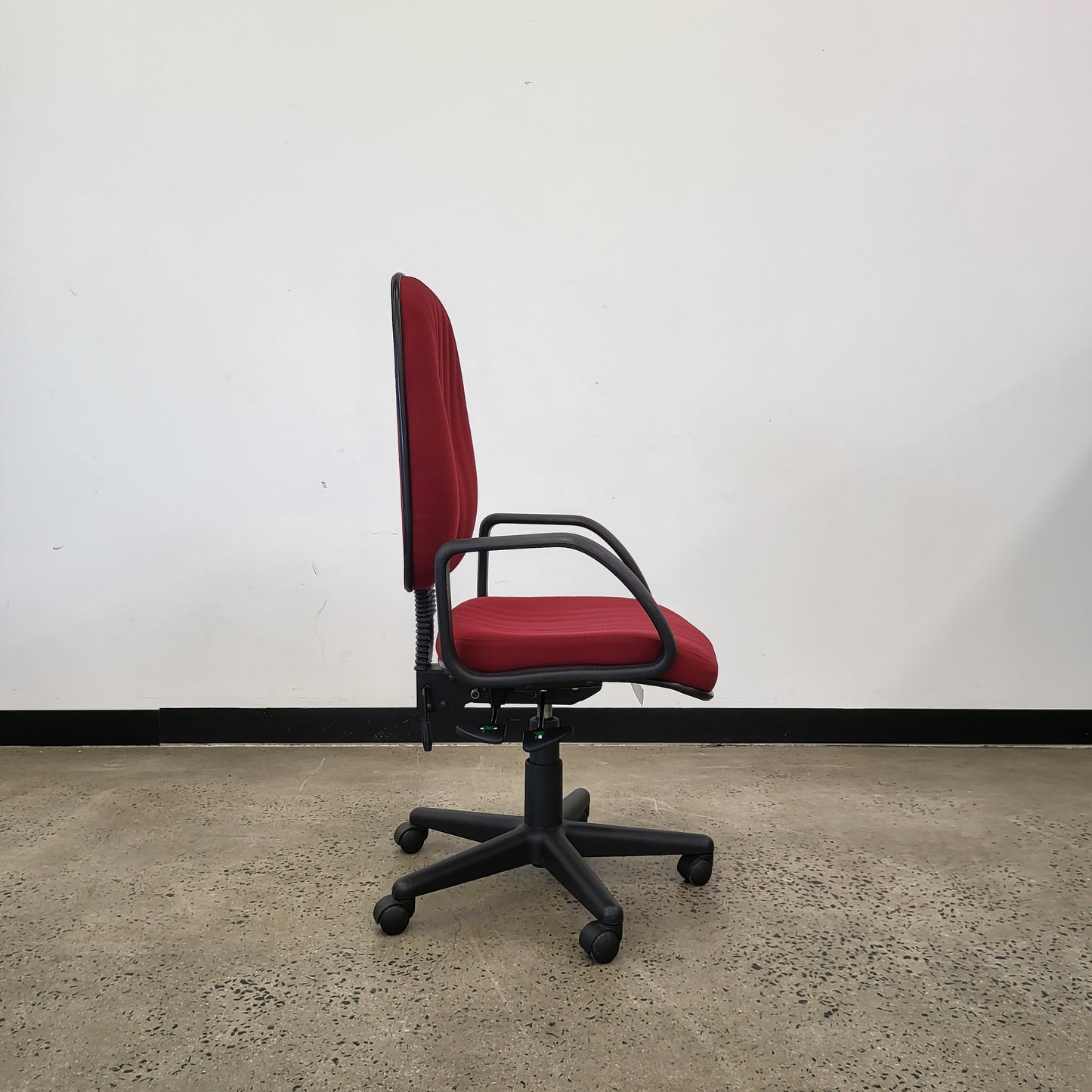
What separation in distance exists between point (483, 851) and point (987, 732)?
1.87m

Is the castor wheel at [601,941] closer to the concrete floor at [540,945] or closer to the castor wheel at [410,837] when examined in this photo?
the concrete floor at [540,945]

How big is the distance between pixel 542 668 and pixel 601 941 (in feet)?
1.46

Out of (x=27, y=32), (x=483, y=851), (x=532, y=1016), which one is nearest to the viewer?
(x=532, y=1016)

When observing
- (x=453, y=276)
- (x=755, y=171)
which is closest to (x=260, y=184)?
(x=453, y=276)

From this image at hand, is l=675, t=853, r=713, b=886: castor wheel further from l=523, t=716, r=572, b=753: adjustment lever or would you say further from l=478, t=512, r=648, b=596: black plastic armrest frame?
l=478, t=512, r=648, b=596: black plastic armrest frame

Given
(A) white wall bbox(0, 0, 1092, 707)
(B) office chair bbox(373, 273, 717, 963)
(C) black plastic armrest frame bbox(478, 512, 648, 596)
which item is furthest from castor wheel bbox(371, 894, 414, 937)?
(A) white wall bbox(0, 0, 1092, 707)

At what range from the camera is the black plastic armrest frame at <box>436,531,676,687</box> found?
47.9 inches

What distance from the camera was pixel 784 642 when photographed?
253 centimetres

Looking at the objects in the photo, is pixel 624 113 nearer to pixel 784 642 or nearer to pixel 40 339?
pixel 784 642

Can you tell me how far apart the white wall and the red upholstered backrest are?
1200mm

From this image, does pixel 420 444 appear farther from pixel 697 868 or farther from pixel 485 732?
pixel 697 868

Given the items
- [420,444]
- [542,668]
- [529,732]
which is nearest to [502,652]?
[542,668]

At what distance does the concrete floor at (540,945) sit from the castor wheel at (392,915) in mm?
22

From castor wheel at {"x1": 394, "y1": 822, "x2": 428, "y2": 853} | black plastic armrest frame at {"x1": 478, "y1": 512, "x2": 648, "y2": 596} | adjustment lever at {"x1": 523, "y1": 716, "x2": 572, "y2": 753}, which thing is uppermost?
black plastic armrest frame at {"x1": 478, "y1": 512, "x2": 648, "y2": 596}
